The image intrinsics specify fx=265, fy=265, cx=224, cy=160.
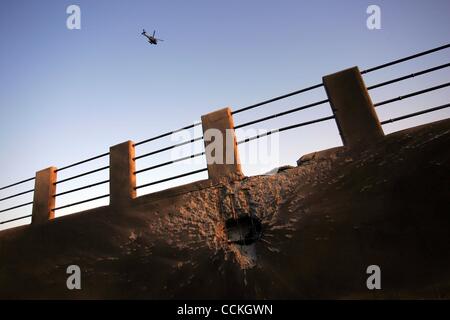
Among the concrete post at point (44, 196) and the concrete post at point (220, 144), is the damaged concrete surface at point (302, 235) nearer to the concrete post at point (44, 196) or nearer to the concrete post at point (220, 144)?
the concrete post at point (220, 144)

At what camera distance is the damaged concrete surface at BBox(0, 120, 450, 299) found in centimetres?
243

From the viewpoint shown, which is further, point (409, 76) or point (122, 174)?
point (122, 174)

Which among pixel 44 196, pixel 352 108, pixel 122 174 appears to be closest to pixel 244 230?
pixel 352 108

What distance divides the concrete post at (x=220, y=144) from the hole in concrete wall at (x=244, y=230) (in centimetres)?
59

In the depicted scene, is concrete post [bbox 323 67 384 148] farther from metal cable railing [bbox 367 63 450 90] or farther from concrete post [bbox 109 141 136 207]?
concrete post [bbox 109 141 136 207]

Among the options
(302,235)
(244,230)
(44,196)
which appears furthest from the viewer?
(44,196)

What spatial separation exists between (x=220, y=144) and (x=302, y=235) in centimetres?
157

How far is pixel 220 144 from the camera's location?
361cm

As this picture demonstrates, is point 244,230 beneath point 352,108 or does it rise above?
beneath

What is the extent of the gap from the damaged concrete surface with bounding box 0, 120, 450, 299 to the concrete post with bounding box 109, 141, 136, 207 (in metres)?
0.23

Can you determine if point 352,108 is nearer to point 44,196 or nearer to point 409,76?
point 409,76

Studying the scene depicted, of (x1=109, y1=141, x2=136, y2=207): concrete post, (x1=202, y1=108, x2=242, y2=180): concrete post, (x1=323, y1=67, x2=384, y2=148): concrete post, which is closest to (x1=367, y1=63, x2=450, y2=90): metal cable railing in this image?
(x1=323, y1=67, x2=384, y2=148): concrete post
